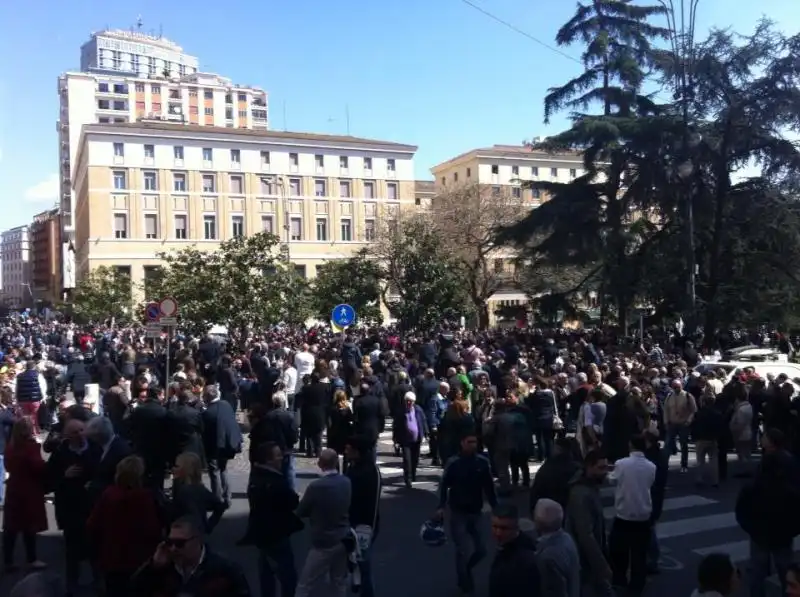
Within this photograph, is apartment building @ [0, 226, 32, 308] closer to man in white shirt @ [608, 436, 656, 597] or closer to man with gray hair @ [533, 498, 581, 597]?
man in white shirt @ [608, 436, 656, 597]

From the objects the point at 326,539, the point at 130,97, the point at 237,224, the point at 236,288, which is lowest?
the point at 326,539

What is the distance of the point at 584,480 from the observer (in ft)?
22.6

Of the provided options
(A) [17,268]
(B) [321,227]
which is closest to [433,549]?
(B) [321,227]

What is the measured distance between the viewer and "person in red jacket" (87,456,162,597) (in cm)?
604

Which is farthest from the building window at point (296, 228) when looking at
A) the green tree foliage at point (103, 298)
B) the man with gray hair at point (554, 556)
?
the man with gray hair at point (554, 556)

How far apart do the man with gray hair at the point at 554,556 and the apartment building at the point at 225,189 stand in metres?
56.7

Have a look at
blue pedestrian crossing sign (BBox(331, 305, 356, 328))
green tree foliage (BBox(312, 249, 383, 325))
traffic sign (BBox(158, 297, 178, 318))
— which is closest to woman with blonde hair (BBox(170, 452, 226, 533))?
traffic sign (BBox(158, 297, 178, 318))

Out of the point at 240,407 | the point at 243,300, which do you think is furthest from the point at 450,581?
the point at 243,300

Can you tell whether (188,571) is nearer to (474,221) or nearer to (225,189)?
(474,221)

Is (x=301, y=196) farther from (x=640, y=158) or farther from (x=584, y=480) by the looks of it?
(x=584, y=480)

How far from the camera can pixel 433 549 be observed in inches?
360

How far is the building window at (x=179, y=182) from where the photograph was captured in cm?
6606

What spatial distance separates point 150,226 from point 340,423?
188 ft

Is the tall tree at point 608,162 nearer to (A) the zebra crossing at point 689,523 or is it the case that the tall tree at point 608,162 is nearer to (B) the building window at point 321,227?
(A) the zebra crossing at point 689,523
